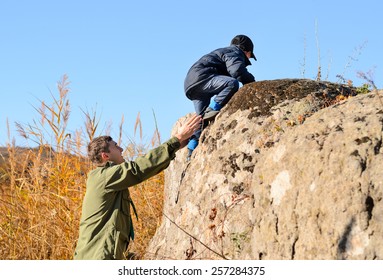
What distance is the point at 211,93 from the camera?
18.4 ft

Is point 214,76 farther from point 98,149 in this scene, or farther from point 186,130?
point 98,149

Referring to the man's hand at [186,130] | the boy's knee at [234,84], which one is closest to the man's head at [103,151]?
the man's hand at [186,130]

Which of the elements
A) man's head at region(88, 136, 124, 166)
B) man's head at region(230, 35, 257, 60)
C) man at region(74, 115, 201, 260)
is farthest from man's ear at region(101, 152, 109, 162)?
man's head at region(230, 35, 257, 60)

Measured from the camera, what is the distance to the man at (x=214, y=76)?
212 inches

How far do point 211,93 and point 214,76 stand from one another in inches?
6.7

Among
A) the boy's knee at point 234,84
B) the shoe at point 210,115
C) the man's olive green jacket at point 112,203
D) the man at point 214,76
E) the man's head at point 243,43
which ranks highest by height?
the man's head at point 243,43

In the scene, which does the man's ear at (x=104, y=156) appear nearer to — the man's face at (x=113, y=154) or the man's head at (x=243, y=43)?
the man's face at (x=113, y=154)

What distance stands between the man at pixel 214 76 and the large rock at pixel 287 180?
0.55 m

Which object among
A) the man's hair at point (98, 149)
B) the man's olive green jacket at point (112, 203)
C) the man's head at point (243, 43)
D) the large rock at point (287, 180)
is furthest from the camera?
the man's head at point (243, 43)

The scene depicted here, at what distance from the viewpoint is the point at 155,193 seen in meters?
6.50
